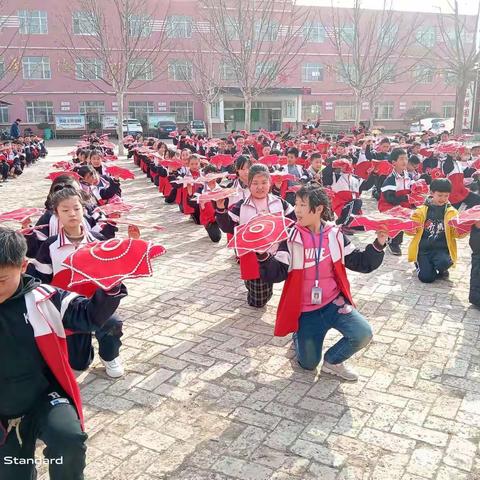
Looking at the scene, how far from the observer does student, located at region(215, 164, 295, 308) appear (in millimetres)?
4660

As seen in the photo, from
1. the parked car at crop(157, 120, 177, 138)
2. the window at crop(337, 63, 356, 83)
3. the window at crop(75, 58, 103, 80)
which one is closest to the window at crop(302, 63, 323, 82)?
the window at crop(337, 63, 356, 83)

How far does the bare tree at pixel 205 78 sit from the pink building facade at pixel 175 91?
2082mm

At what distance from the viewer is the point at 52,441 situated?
2090 millimetres

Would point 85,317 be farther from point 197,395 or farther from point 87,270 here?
point 197,395

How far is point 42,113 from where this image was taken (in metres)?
38.1

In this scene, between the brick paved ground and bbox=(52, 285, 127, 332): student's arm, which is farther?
the brick paved ground

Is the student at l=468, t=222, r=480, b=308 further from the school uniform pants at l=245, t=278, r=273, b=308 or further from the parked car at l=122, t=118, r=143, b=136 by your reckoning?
the parked car at l=122, t=118, r=143, b=136

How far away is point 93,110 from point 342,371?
38239 mm

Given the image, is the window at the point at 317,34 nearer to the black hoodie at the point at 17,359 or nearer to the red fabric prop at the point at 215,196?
the red fabric prop at the point at 215,196

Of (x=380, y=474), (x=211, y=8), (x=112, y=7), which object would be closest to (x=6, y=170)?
(x=211, y=8)

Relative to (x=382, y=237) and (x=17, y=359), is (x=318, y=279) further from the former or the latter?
(x=17, y=359)

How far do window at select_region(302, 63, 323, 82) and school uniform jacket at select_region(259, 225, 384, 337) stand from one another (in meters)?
40.2

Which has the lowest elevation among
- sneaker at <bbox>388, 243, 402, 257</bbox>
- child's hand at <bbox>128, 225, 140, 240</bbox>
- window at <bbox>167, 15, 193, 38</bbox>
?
sneaker at <bbox>388, 243, 402, 257</bbox>

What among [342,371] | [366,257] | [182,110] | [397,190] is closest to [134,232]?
[366,257]
